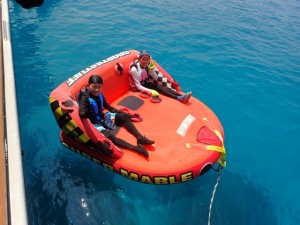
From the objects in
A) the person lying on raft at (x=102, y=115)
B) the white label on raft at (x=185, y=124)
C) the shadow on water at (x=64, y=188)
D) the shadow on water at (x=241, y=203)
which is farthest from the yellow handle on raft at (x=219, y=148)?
the shadow on water at (x=64, y=188)

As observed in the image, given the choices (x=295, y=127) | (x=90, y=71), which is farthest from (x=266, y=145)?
(x=90, y=71)

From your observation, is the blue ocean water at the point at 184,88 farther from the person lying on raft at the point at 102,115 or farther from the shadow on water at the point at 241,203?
the person lying on raft at the point at 102,115

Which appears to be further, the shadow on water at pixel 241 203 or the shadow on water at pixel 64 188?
the shadow on water at pixel 241 203

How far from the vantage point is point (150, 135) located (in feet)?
13.8

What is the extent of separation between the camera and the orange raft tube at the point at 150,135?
3721mm

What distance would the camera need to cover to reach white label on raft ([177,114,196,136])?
13.7 ft

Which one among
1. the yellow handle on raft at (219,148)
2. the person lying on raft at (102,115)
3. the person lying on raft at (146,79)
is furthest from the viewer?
the person lying on raft at (146,79)

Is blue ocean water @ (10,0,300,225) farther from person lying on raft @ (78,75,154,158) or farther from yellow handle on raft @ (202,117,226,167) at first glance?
person lying on raft @ (78,75,154,158)

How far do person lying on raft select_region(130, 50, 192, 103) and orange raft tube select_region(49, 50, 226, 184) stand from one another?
16 centimetres

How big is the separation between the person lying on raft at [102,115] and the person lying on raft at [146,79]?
2.61ft

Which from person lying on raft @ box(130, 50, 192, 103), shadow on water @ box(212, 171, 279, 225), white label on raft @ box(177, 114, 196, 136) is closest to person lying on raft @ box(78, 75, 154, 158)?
white label on raft @ box(177, 114, 196, 136)

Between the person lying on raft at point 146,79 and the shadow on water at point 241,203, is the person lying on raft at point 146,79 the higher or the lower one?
the higher one

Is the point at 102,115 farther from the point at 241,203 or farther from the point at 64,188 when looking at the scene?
the point at 241,203

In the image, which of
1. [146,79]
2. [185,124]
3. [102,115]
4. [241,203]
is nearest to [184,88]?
[146,79]
